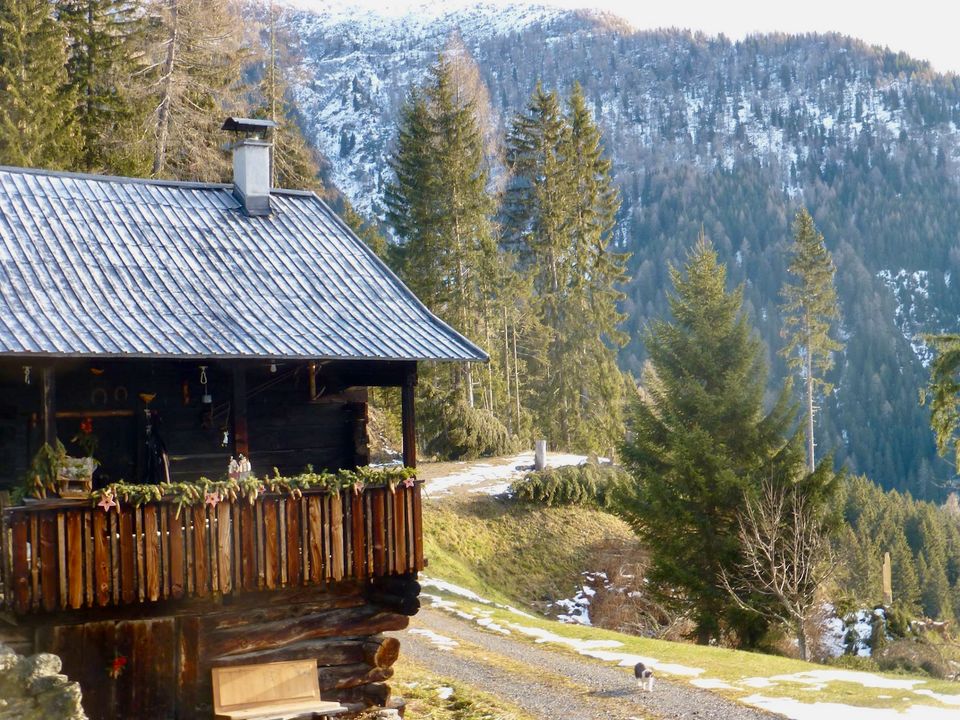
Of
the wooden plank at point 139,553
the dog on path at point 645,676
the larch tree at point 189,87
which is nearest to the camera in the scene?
the wooden plank at point 139,553

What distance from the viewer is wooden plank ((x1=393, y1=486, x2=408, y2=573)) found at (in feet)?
47.3

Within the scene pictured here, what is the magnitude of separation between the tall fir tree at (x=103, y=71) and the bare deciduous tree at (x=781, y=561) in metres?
21.0

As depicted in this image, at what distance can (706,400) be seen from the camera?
25688mm

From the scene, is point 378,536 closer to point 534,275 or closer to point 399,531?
point 399,531

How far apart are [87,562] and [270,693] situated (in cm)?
335

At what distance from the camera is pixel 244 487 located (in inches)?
527

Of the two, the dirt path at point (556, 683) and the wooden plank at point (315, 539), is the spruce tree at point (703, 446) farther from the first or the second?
the wooden plank at point (315, 539)

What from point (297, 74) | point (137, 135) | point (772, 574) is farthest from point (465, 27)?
point (772, 574)

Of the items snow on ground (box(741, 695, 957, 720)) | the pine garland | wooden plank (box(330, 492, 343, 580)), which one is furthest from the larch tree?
snow on ground (box(741, 695, 957, 720))

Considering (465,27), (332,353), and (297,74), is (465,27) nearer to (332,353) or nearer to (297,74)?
(297,74)

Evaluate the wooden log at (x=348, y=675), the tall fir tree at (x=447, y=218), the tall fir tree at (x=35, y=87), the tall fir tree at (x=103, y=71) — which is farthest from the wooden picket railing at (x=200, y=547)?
the tall fir tree at (x=447, y=218)

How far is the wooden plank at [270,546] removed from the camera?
13516 millimetres

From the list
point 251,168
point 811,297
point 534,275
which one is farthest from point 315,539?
point 811,297

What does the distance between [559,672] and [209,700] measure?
665cm
